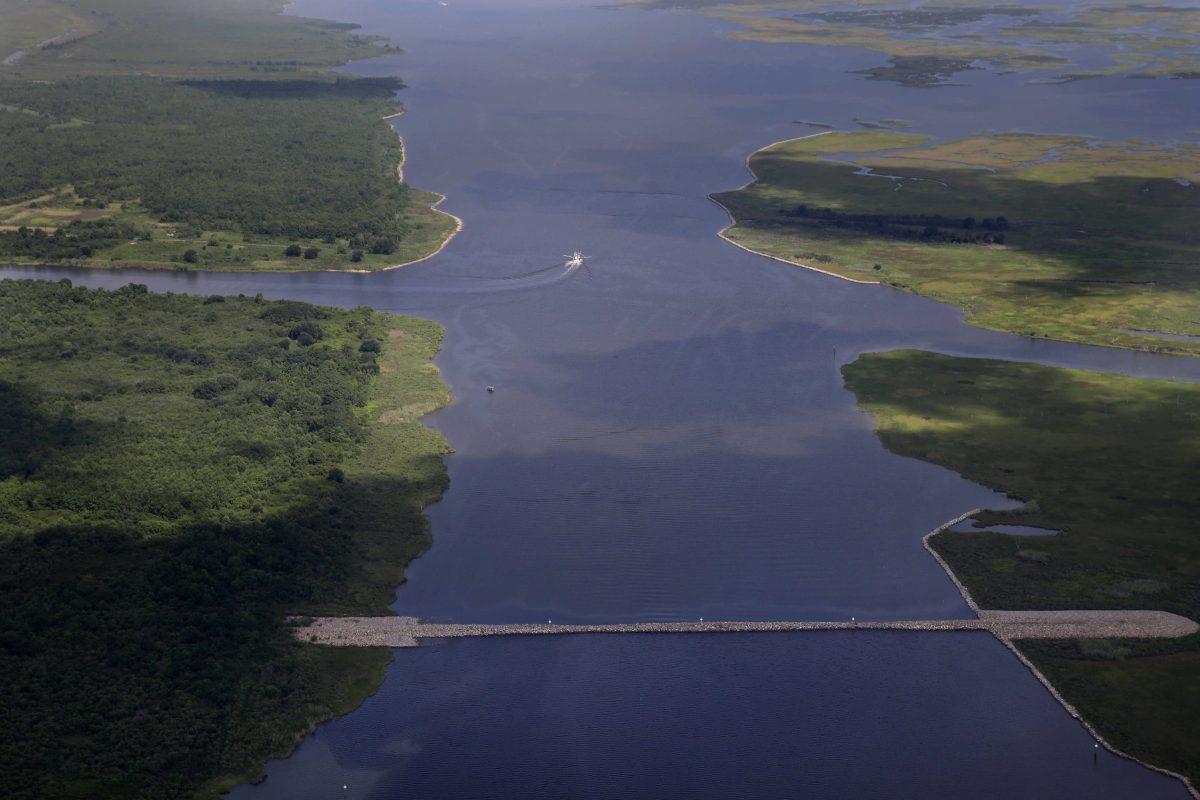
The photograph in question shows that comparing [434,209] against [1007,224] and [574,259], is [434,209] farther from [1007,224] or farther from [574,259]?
[1007,224]

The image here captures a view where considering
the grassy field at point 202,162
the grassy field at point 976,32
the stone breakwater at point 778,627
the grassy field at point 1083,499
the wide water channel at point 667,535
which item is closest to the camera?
the wide water channel at point 667,535

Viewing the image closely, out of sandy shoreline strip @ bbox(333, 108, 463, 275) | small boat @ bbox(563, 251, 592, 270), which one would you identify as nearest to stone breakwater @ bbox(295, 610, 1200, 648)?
small boat @ bbox(563, 251, 592, 270)

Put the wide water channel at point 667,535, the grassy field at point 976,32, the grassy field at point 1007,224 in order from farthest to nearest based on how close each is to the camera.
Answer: the grassy field at point 976,32 < the grassy field at point 1007,224 < the wide water channel at point 667,535

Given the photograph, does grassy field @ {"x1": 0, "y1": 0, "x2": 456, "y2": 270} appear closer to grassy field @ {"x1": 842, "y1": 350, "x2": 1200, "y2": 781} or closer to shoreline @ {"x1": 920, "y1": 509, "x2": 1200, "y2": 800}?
grassy field @ {"x1": 842, "y1": 350, "x2": 1200, "y2": 781}

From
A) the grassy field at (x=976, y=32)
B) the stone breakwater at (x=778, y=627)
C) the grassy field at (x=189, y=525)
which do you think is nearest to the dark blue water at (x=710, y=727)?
the stone breakwater at (x=778, y=627)

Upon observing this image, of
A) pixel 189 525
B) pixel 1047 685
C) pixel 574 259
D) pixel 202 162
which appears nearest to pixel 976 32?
pixel 202 162

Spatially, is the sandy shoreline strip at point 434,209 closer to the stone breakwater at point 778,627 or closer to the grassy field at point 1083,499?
the grassy field at point 1083,499
